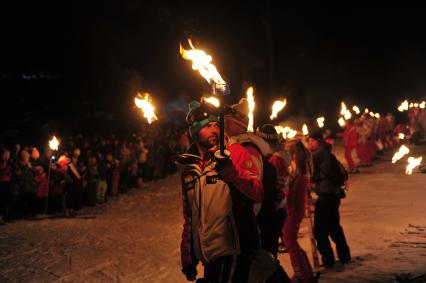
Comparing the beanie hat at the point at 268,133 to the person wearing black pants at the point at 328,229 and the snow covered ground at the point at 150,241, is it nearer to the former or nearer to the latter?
the person wearing black pants at the point at 328,229

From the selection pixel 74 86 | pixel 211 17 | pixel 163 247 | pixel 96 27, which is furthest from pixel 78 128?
pixel 163 247

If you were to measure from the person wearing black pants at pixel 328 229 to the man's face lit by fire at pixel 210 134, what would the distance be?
3624mm

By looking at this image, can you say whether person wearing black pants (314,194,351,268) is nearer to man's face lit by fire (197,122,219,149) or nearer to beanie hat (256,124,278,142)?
beanie hat (256,124,278,142)

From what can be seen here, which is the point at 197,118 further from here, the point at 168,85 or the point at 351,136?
the point at 168,85

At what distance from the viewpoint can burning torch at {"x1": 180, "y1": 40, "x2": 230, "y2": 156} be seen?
375cm

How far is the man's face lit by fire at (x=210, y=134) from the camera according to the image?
4223 mm

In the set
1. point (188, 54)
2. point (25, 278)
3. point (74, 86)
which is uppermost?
point (74, 86)

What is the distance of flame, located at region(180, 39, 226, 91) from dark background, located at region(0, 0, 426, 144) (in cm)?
809

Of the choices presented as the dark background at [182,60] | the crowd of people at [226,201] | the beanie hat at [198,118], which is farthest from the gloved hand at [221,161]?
the dark background at [182,60]

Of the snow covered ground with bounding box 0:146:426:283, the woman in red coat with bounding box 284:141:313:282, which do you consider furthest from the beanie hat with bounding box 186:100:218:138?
the snow covered ground with bounding box 0:146:426:283

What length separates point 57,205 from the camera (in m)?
14.6

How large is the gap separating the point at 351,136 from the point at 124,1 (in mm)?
13904

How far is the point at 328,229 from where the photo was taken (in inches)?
292

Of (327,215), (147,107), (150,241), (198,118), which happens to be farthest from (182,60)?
(198,118)
